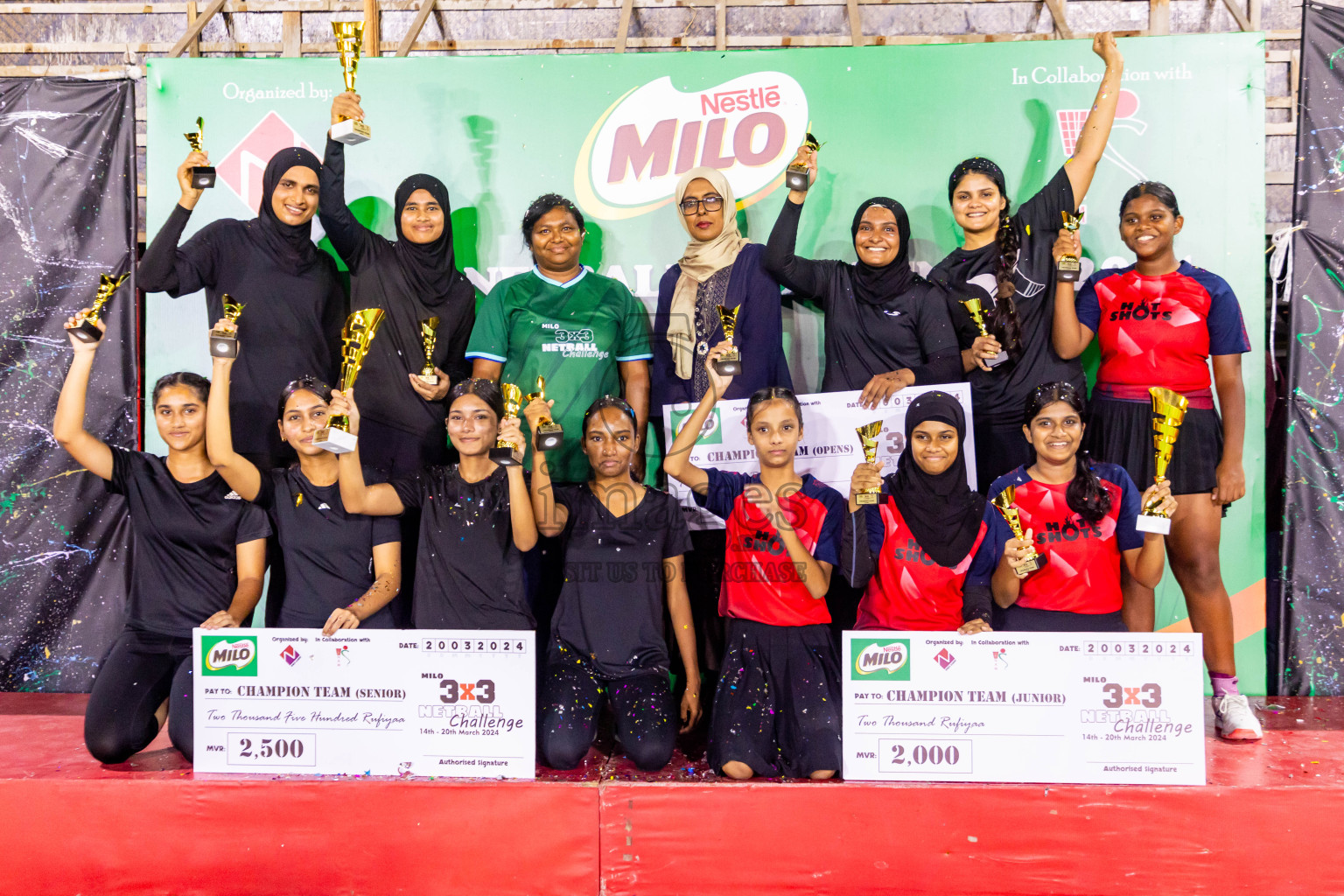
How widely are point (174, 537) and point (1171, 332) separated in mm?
3836

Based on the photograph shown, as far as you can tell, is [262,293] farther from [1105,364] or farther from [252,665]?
[1105,364]

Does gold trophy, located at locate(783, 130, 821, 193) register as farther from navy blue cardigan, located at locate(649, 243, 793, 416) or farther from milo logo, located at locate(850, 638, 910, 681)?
milo logo, located at locate(850, 638, 910, 681)

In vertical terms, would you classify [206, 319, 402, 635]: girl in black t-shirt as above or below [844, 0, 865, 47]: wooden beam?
below

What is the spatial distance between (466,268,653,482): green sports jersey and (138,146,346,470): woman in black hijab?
2.32 ft

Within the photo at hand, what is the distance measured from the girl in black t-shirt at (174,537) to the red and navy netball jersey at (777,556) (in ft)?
5.65

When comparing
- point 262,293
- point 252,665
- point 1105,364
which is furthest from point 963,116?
point 252,665

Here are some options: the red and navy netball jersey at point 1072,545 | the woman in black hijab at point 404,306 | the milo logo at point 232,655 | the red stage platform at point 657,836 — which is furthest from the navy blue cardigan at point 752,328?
the milo logo at point 232,655

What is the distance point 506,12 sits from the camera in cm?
482

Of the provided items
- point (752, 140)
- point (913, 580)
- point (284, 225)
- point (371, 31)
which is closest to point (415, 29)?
point (371, 31)

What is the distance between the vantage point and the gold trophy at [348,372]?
2938 millimetres

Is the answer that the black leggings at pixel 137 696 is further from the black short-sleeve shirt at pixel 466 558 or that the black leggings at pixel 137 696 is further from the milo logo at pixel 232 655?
the black short-sleeve shirt at pixel 466 558

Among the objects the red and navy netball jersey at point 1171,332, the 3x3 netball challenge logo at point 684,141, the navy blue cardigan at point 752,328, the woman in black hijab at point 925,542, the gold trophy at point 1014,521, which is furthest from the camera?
the 3x3 netball challenge logo at point 684,141

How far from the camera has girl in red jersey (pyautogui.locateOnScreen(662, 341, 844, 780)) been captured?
309 cm

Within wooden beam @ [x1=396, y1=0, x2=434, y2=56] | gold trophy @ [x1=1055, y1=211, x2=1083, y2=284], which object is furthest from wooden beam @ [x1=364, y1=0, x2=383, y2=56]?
gold trophy @ [x1=1055, y1=211, x2=1083, y2=284]
